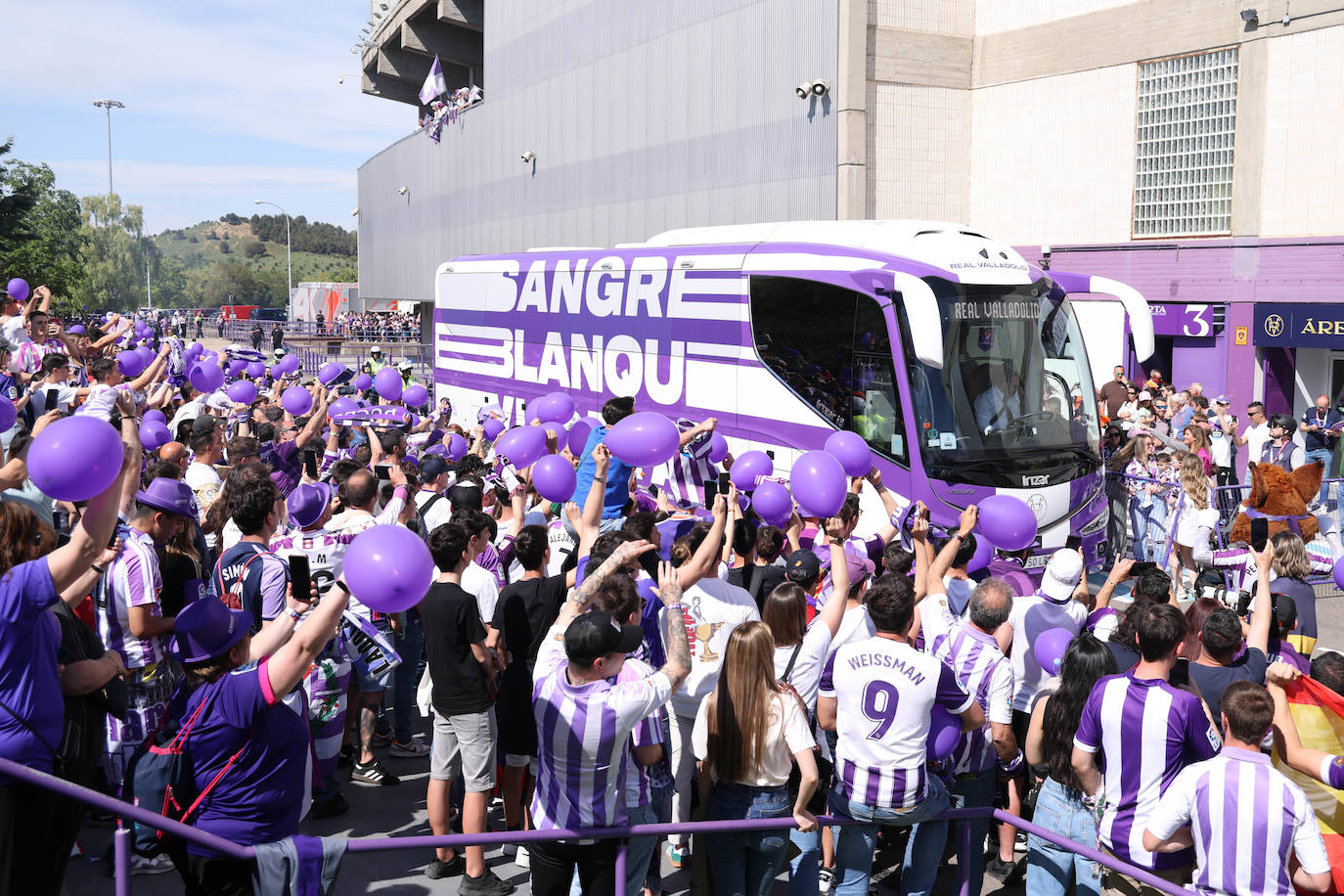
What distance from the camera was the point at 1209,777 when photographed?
413 cm

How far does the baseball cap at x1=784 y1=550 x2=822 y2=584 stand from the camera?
597 centimetres

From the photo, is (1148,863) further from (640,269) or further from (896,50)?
(896,50)

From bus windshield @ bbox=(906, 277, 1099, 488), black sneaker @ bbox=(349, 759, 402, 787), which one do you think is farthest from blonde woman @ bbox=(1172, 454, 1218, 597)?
black sneaker @ bbox=(349, 759, 402, 787)

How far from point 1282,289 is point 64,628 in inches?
810

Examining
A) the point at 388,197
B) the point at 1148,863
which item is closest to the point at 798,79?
the point at 1148,863

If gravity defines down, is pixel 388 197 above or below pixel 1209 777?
above

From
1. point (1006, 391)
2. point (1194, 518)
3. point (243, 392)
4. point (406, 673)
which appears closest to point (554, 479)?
point (406, 673)

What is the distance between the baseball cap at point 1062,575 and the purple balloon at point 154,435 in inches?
259

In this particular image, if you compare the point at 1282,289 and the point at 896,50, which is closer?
the point at 1282,289

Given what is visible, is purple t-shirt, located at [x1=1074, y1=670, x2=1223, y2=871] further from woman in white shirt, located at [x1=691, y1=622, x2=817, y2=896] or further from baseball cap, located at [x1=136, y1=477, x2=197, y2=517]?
baseball cap, located at [x1=136, y1=477, x2=197, y2=517]

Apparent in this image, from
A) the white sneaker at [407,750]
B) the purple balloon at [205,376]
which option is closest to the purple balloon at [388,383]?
the purple balloon at [205,376]

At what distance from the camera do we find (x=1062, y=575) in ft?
20.1

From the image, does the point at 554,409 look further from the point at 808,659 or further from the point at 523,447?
the point at 808,659

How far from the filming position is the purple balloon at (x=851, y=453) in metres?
8.88
